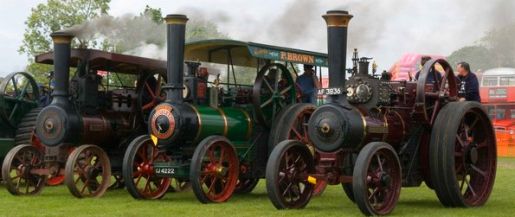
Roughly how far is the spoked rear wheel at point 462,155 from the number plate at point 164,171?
104 inches

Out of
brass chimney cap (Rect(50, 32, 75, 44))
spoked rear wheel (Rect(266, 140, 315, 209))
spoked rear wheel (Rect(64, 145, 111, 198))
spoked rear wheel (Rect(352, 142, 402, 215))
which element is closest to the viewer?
spoked rear wheel (Rect(352, 142, 402, 215))

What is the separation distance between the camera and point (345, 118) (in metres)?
→ 7.09

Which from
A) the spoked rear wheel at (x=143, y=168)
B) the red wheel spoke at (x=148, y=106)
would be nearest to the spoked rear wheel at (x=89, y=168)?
the spoked rear wheel at (x=143, y=168)

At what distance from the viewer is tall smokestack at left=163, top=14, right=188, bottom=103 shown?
8.49 meters

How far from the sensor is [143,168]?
884 cm

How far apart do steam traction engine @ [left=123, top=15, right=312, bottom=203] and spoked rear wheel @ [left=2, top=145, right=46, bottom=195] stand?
1350 mm

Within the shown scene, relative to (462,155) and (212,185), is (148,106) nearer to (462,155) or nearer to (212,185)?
(212,185)

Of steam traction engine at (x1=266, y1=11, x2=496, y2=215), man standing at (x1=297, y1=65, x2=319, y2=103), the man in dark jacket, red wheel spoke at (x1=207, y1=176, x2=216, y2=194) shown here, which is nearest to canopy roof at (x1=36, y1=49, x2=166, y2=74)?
man standing at (x1=297, y1=65, x2=319, y2=103)

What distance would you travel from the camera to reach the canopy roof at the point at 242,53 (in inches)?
359

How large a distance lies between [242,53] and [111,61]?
1596 millimetres

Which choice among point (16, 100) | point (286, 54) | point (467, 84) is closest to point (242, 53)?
point (286, 54)

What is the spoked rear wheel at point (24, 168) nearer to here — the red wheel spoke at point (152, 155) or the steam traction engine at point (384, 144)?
the red wheel spoke at point (152, 155)

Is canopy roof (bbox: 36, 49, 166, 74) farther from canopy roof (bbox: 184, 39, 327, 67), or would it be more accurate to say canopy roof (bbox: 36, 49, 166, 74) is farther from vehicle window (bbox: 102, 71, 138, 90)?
canopy roof (bbox: 184, 39, 327, 67)

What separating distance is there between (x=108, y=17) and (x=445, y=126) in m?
5.31
